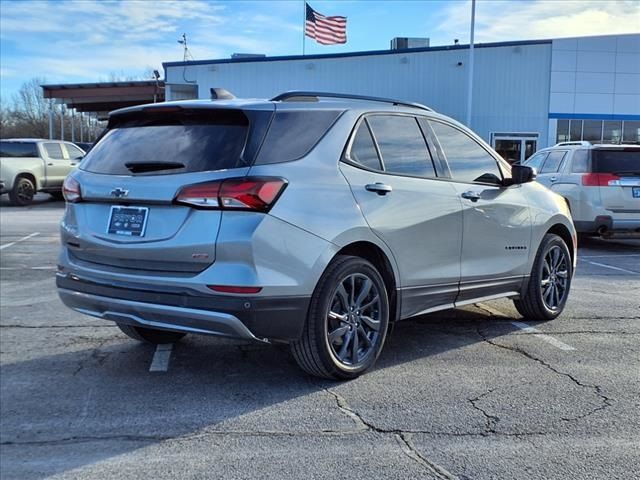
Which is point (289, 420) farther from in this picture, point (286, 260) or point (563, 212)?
point (563, 212)

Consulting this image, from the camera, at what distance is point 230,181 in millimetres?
3670

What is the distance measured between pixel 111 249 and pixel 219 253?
79cm

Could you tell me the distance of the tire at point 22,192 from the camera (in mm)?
19969

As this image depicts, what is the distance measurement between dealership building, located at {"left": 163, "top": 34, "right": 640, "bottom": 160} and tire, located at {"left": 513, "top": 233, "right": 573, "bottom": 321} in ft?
86.5

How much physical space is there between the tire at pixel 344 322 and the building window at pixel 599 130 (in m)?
30.0

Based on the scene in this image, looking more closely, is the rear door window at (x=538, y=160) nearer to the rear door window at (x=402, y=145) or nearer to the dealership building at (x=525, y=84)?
the rear door window at (x=402, y=145)

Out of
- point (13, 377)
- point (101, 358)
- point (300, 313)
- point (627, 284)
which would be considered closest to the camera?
point (300, 313)

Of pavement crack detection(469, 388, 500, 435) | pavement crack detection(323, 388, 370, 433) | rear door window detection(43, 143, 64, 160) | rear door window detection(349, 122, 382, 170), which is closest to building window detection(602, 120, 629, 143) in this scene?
rear door window detection(43, 143, 64, 160)

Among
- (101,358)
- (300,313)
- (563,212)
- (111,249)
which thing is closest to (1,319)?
→ (101,358)

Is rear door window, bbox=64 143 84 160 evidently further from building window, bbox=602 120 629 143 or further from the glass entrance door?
building window, bbox=602 120 629 143

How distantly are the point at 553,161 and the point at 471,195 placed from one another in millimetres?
7777

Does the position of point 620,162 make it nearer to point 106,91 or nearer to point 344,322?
point 344,322

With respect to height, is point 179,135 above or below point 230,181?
above

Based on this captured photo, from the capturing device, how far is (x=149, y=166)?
3.98m
